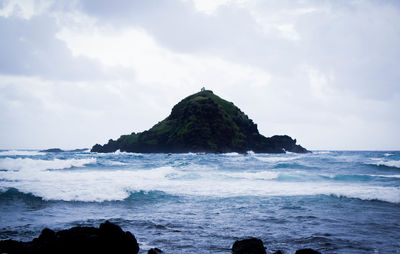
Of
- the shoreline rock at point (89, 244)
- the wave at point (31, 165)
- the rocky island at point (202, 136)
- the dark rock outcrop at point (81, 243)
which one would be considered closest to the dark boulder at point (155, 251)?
the shoreline rock at point (89, 244)

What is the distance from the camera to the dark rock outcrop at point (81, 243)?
6.34m

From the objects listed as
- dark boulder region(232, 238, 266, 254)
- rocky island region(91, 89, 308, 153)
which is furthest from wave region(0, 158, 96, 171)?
rocky island region(91, 89, 308, 153)

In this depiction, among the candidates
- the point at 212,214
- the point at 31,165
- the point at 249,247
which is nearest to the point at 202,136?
the point at 31,165

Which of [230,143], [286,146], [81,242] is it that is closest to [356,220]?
[81,242]

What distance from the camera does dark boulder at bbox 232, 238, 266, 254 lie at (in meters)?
6.30

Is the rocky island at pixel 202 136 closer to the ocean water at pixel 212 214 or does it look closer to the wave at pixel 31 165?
the wave at pixel 31 165

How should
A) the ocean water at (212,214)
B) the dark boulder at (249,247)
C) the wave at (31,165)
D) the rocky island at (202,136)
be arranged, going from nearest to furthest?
the dark boulder at (249,247), the ocean water at (212,214), the wave at (31,165), the rocky island at (202,136)

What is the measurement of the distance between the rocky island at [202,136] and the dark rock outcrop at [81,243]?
103m

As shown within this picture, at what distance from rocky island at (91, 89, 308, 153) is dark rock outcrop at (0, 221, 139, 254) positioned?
340ft

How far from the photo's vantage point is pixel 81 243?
21.6 ft

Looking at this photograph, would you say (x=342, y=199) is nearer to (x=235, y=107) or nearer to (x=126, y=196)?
(x=126, y=196)

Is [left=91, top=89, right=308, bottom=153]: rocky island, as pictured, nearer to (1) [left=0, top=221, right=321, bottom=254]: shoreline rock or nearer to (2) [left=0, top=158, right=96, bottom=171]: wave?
(2) [left=0, top=158, right=96, bottom=171]: wave

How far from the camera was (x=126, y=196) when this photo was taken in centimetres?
1484

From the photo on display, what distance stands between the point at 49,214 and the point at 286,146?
138 meters
